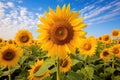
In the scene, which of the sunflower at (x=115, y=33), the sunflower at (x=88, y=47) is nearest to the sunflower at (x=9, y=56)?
the sunflower at (x=88, y=47)

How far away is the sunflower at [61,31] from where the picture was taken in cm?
312

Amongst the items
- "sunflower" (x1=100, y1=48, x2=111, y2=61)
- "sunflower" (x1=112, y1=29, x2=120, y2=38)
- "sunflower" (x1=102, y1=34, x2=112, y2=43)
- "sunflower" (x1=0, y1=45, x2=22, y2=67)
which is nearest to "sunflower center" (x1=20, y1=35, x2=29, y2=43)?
"sunflower" (x1=100, y1=48, x2=111, y2=61)

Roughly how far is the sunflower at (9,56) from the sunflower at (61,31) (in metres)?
2.47

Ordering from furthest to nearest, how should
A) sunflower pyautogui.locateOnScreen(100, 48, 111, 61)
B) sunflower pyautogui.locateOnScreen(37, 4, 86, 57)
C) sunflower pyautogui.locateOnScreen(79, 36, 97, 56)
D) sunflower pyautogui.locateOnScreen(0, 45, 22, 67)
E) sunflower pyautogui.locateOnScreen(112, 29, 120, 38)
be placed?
1. sunflower pyautogui.locateOnScreen(112, 29, 120, 38)
2. sunflower pyautogui.locateOnScreen(100, 48, 111, 61)
3. sunflower pyautogui.locateOnScreen(79, 36, 97, 56)
4. sunflower pyautogui.locateOnScreen(0, 45, 22, 67)
5. sunflower pyautogui.locateOnScreen(37, 4, 86, 57)

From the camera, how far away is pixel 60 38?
320cm

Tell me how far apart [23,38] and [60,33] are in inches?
238

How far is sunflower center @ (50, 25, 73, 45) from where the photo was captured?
10.5ft

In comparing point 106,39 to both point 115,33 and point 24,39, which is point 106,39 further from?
point 24,39

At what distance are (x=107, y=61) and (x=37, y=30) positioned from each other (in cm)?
510

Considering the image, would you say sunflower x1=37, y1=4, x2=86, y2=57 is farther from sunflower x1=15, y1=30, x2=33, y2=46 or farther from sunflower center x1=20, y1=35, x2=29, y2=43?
sunflower center x1=20, y1=35, x2=29, y2=43

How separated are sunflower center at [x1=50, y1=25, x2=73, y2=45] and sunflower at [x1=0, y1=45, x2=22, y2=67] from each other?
2489 millimetres

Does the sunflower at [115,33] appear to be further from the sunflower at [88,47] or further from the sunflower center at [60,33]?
the sunflower center at [60,33]

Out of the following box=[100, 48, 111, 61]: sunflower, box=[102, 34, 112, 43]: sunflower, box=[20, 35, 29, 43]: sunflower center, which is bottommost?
box=[100, 48, 111, 61]: sunflower

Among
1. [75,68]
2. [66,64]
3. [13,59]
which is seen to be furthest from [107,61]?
[13,59]
